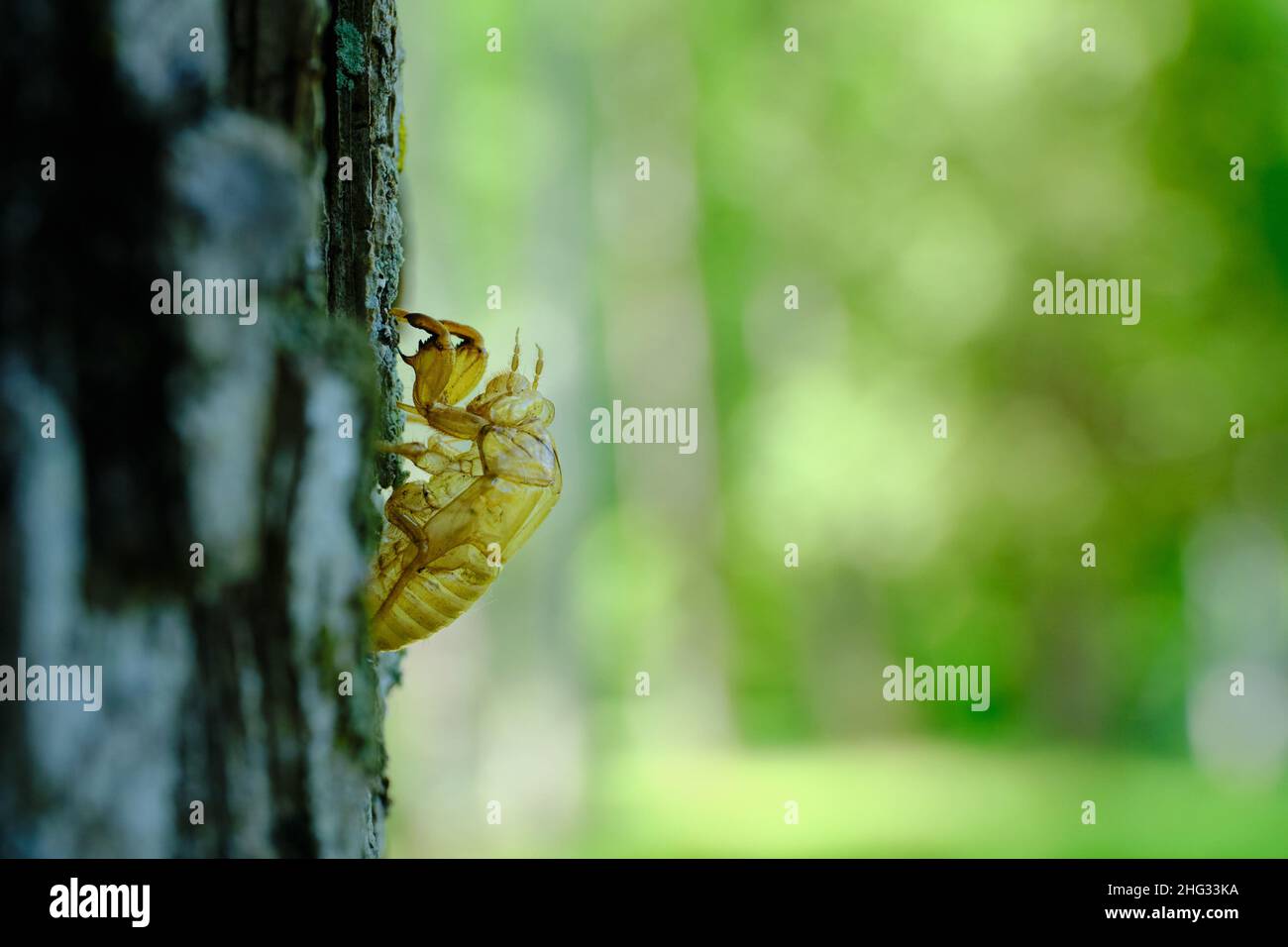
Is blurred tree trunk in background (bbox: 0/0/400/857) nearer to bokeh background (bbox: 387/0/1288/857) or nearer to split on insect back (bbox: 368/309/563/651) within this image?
split on insect back (bbox: 368/309/563/651)

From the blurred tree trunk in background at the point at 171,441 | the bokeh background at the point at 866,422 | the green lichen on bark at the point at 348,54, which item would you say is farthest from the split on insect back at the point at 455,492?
the bokeh background at the point at 866,422

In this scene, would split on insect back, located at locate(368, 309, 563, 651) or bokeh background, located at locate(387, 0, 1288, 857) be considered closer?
split on insect back, located at locate(368, 309, 563, 651)

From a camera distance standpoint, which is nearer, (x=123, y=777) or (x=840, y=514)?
(x=123, y=777)

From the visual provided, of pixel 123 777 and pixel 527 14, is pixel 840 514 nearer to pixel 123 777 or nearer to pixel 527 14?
pixel 527 14

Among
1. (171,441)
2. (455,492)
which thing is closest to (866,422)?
(455,492)

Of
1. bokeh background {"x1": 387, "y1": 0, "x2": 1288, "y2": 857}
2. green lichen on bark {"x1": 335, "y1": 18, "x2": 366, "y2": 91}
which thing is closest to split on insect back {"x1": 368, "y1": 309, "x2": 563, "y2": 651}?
green lichen on bark {"x1": 335, "y1": 18, "x2": 366, "y2": 91}

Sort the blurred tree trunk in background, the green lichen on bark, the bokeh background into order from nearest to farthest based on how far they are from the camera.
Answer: the blurred tree trunk in background < the green lichen on bark < the bokeh background
